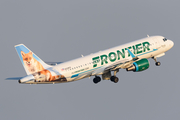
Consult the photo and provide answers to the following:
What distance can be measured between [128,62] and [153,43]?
9.56 meters

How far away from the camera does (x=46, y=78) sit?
240 ft

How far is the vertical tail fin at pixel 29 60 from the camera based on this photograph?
7088cm

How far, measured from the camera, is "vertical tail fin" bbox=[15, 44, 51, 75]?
70875 mm

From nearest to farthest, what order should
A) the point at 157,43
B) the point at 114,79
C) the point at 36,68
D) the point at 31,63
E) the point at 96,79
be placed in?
the point at 31,63 < the point at 36,68 < the point at 114,79 < the point at 96,79 < the point at 157,43

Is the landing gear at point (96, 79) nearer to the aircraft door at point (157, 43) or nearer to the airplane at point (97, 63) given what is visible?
the airplane at point (97, 63)

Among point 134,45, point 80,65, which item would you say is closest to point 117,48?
point 134,45

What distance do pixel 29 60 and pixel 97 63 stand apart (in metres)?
12.6

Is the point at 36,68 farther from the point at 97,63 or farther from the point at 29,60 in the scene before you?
the point at 97,63

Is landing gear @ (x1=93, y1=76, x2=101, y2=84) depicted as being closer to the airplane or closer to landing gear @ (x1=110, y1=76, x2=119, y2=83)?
the airplane

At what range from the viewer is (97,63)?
77250mm

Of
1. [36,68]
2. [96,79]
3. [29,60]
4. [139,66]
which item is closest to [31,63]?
[29,60]

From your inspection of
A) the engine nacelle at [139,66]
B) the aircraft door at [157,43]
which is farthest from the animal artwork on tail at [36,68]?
the aircraft door at [157,43]

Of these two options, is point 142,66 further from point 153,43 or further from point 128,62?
point 153,43

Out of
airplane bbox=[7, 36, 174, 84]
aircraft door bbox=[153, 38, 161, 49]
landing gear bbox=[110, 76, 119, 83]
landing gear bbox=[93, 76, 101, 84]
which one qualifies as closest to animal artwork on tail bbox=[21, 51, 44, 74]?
airplane bbox=[7, 36, 174, 84]
